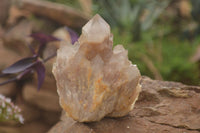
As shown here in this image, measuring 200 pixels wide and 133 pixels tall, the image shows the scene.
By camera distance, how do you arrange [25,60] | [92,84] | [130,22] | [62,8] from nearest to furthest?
[92,84] → [25,60] → [62,8] → [130,22]

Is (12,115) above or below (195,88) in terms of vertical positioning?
below

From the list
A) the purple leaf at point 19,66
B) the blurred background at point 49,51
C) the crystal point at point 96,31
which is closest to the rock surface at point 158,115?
the crystal point at point 96,31

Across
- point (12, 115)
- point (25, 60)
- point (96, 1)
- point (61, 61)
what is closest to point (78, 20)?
point (96, 1)

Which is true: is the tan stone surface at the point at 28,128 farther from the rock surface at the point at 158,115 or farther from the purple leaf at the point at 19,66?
the rock surface at the point at 158,115

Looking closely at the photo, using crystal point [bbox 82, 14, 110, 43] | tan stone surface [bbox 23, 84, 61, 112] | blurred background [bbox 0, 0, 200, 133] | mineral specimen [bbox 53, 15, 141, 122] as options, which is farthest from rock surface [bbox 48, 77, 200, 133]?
tan stone surface [bbox 23, 84, 61, 112]

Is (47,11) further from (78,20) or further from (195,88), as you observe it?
(195,88)

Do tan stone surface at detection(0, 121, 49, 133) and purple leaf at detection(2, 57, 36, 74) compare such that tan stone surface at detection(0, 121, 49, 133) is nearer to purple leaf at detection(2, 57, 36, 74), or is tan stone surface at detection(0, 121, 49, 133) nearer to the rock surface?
purple leaf at detection(2, 57, 36, 74)

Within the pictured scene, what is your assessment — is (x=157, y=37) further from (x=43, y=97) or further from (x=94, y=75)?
(x=94, y=75)
